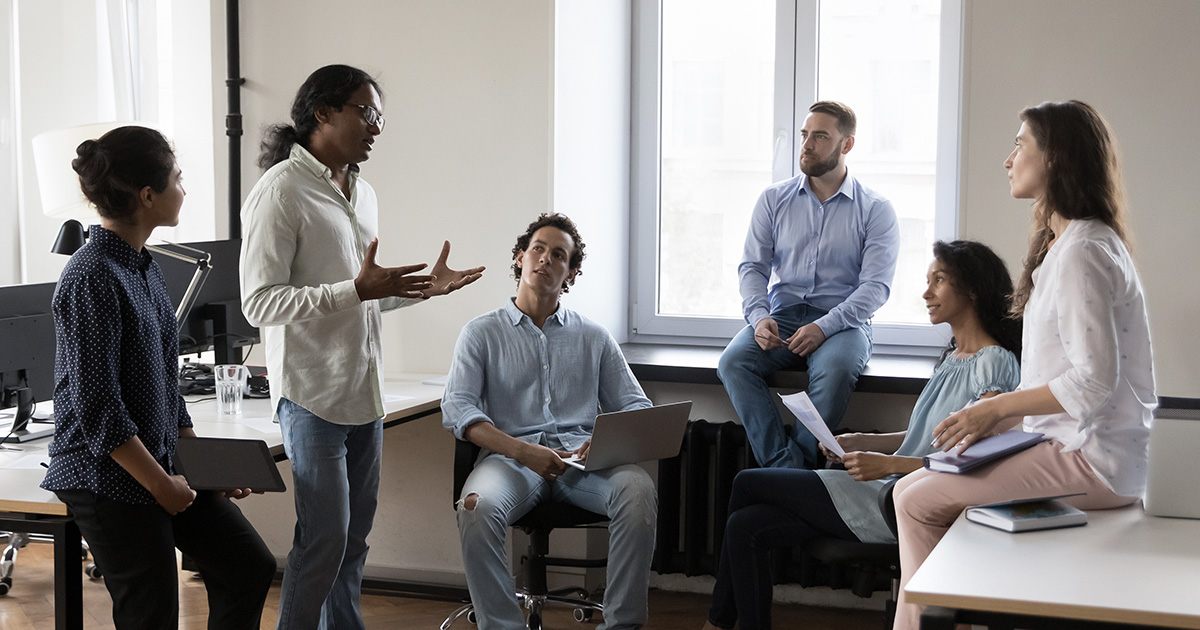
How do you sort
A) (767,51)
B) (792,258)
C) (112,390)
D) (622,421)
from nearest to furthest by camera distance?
(112,390) → (622,421) → (792,258) → (767,51)

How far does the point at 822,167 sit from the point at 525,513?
156cm

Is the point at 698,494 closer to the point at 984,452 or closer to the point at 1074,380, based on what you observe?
the point at 984,452

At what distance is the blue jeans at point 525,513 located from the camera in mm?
2830

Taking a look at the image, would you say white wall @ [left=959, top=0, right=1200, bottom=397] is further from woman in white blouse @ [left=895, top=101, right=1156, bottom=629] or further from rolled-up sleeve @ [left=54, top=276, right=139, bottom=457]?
rolled-up sleeve @ [left=54, top=276, right=139, bottom=457]

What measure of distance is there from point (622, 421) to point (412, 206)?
137 cm

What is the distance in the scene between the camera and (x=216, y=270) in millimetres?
3371

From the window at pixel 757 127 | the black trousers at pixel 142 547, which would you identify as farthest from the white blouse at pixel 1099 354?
the window at pixel 757 127

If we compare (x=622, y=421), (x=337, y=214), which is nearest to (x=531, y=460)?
(x=622, y=421)

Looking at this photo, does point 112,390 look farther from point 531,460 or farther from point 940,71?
point 940,71

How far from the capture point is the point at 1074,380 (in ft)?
6.68

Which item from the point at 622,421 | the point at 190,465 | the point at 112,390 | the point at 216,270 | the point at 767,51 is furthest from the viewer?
the point at 767,51

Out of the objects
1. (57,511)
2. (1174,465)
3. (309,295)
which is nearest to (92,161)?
(309,295)

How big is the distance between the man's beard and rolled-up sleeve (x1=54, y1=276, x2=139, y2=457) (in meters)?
2.37

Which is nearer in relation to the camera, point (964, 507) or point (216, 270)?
point (964, 507)
